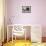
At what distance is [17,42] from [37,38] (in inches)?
14.5

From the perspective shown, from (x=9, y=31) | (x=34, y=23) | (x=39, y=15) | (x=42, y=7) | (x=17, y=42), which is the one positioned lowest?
(x=17, y=42)

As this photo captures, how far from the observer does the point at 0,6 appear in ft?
7.24

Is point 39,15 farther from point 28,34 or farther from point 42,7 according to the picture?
point 28,34

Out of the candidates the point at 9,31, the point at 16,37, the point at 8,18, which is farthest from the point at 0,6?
the point at 16,37

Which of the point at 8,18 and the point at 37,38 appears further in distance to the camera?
the point at 8,18

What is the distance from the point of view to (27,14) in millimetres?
2348

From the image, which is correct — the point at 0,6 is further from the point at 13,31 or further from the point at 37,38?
the point at 37,38

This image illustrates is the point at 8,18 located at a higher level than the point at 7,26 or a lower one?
higher

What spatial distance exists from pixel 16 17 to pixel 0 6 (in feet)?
1.23

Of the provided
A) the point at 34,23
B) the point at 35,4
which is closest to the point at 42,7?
the point at 35,4

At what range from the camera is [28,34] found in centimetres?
235

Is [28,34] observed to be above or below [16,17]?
below

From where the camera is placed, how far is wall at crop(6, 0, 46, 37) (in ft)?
7.68

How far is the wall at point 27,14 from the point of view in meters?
2.34
